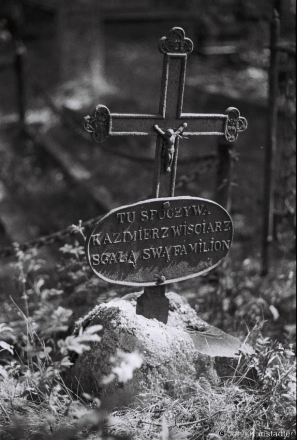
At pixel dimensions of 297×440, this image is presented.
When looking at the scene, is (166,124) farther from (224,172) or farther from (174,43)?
(224,172)

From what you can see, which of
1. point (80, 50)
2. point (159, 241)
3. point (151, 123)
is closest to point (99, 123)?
point (151, 123)

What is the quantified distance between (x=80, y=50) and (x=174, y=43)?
4.95m

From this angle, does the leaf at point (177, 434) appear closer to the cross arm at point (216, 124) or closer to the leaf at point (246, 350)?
the leaf at point (246, 350)

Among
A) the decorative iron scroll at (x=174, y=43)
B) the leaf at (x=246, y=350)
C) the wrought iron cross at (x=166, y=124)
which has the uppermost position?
the decorative iron scroll at (x=174, y=43)

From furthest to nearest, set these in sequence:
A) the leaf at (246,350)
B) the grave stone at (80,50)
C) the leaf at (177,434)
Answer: the grave stone at (80,50) < the leaf at (246,350) < the leaf at (177,434)

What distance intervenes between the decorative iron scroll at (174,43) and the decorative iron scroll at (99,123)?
0.39 metres

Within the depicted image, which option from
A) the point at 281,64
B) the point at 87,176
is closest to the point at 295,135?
the point at 87,176

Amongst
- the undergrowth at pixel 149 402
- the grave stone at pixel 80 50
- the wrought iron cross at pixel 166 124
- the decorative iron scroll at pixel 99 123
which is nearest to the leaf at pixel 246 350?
the undergrowth at pixel 149 402

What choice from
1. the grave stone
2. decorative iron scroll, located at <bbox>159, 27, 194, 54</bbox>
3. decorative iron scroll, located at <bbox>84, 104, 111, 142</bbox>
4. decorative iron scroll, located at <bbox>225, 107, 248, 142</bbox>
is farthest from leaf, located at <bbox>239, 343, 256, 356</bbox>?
the grave stone

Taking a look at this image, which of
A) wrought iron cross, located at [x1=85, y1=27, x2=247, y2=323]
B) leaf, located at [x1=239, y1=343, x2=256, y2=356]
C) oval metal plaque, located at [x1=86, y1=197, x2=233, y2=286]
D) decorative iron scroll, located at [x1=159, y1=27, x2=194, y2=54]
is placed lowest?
leaf, located at [x1=239, y1=343, x2=256, y2=356]

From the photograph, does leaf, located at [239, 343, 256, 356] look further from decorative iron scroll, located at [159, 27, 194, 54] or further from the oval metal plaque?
decorative iron scroll, located at [159, 27, 194, 54]

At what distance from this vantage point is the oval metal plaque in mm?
2537

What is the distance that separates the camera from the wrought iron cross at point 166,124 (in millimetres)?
2504

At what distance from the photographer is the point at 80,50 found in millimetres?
7242
